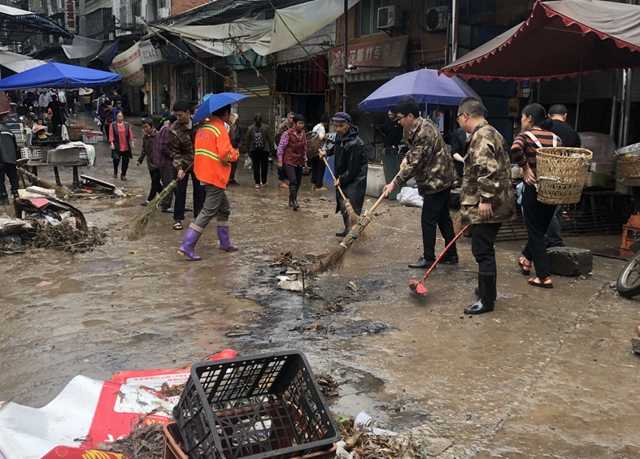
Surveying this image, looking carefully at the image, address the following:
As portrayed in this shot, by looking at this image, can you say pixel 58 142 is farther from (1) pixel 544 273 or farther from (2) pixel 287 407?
(2) pixel 287 407

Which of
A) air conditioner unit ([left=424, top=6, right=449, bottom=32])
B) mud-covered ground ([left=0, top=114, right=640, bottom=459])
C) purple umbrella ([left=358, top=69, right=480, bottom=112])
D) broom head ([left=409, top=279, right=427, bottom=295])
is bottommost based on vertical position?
mud-covered ground ([left=0, top=114, right=640, bottom=459])

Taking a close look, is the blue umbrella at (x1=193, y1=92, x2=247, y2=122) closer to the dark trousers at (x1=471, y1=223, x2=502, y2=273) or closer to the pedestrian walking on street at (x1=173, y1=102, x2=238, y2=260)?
the pedestrian walking on street at (x1=173, y1=102, x2=238, y2=260)

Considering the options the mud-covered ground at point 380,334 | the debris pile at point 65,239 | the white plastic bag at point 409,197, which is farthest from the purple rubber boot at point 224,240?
the white plastic bag at point 409,197

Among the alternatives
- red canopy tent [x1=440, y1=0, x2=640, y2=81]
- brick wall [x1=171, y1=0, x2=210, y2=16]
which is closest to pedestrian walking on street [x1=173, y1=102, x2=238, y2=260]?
red canopy tent [x1=440, y1=0, x2=640, y2=81]

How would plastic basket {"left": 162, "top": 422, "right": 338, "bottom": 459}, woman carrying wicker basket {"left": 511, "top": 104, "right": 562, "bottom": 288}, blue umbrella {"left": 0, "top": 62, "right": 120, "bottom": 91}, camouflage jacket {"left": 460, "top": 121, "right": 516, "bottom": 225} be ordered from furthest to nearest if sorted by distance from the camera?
blue umbrella {"left": 0, "top": 62, "right": 120, "bottom": 91}, woman carrying wicker basket {"left": 511, "top": 104, "right": 562, "bottom": 288}, camouflage jacket {"left": 460, "top": 121, "right": 516, "bottom": 225}, plastic basket {"left": 162, "top": 422, "right": 338, "bottom": 459}

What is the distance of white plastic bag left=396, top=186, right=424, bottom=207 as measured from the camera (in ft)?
34.6

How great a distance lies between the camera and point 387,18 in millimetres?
→ 13688

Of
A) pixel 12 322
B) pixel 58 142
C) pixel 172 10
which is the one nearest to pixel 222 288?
pixel 12 322

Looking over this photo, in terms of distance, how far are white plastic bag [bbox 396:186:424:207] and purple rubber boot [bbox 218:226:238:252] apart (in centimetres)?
439

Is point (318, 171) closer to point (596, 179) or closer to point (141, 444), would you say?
point (596, 179)

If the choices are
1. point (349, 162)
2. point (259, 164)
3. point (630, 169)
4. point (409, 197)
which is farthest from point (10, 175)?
point (630, 169)

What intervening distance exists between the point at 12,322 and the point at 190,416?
3.35 m

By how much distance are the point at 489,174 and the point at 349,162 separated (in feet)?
9.66

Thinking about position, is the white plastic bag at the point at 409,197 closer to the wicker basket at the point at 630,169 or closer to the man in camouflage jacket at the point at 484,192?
the wicker basket at the point at 630,169
